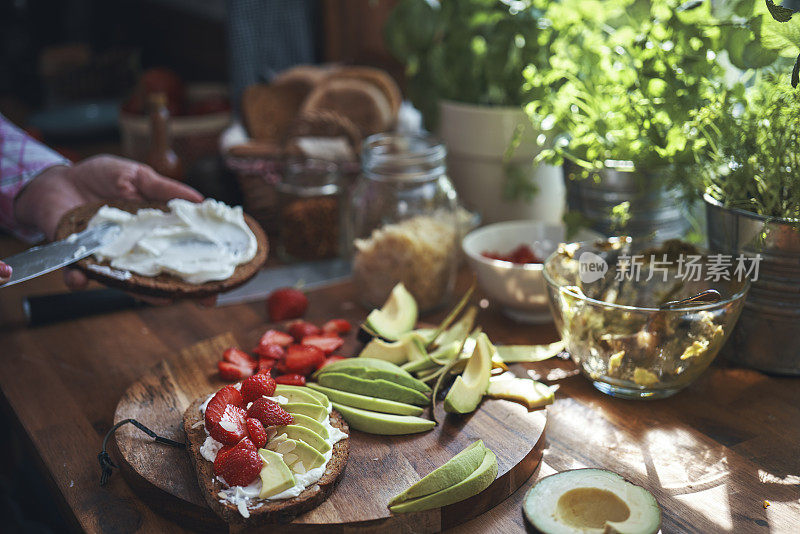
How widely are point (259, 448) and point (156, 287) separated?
1.29 feet

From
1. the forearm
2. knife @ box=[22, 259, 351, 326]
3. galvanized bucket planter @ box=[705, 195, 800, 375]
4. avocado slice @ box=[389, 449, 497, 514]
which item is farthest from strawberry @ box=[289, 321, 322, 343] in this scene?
galvanized bucket planter @ box=[705, 195, 800, 375]

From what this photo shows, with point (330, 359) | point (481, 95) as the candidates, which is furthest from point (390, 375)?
point (481, 95)

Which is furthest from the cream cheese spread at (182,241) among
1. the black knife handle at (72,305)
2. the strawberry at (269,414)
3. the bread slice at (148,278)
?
the strawberry at (269,414)

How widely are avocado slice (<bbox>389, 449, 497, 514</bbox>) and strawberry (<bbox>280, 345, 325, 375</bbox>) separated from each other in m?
0.33

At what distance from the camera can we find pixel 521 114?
1.53 m

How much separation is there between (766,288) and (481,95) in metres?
0.78

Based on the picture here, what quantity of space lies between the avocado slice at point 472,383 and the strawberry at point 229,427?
0.28 meters

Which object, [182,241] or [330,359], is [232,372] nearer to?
[330,359]

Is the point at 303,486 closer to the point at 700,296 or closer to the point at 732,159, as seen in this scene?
the point at 700,296

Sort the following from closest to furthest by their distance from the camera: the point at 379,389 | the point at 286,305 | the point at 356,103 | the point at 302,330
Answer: the point at 379,389, the point at 302,330, the point at 286,305, the point at 356,103

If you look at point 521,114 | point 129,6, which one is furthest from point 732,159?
point 129,6

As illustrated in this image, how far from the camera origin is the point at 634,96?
1232 millimetres

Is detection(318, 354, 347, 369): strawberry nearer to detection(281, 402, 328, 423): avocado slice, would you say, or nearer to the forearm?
detection(281, 402, 328, 423): avocado slice

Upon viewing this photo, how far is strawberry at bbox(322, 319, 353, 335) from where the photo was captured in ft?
4.14
